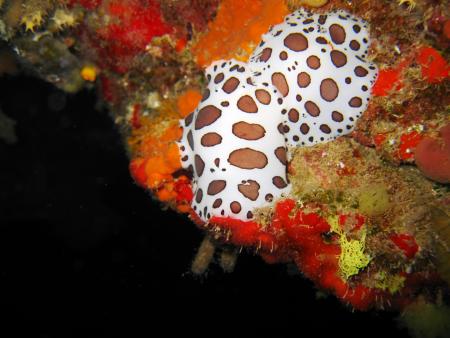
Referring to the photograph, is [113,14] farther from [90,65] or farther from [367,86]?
[367,86]

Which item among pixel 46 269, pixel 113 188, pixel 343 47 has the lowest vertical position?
pixel 46 269

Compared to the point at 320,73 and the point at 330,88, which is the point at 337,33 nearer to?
the point at 320,73

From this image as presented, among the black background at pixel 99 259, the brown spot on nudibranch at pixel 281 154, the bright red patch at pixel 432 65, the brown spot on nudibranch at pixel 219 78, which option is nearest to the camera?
the bright red patch at pixel 432 65

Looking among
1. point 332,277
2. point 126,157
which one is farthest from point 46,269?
point 332,277

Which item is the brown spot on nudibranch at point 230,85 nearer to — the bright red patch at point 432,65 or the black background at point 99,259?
the bright red patch at point 432,65

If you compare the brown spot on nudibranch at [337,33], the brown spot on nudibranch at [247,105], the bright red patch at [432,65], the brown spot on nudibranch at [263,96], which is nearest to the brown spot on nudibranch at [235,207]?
the brown spot on nudibranch at [247,105]

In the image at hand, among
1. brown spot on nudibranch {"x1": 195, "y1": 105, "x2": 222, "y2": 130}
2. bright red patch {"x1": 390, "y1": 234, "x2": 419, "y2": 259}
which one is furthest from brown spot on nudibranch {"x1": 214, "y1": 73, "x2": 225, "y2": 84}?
bright red patch {"x1": 390, "y1": 234, "x2": 419, "y2": 259}

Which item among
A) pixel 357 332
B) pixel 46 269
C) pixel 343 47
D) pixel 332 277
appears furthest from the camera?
pixel 46 269
